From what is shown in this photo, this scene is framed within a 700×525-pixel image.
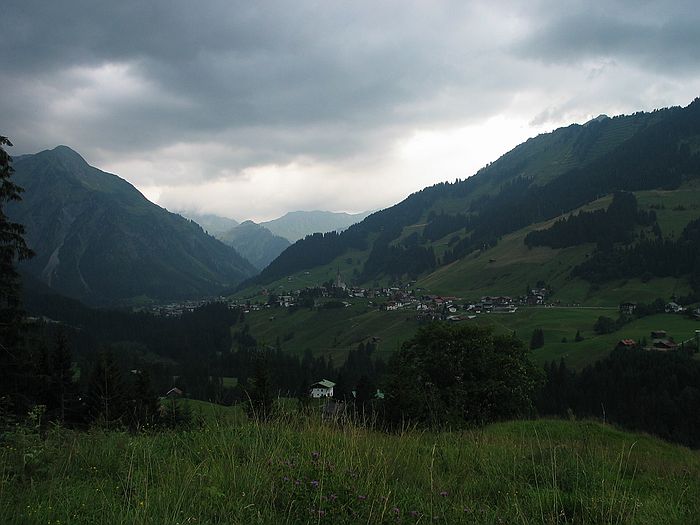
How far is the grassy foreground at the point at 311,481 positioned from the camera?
182 inches

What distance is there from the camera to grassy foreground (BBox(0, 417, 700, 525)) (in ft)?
15.2

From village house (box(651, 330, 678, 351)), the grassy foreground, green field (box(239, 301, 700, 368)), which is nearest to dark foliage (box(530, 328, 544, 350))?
green field (box(239, 301, 700, 368))

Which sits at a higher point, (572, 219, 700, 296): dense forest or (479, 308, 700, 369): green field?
(572, 219, 700, 296): dense forest

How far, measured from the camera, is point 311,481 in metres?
4.93

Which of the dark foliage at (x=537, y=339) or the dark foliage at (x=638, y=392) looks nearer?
the dark foliage at (x=638, y=392)

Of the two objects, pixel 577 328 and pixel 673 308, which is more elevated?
pixel 673 308

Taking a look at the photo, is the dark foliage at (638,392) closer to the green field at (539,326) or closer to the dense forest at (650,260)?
the green field at (539,326)

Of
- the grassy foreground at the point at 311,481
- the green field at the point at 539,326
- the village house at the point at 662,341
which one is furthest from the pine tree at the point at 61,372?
the village house at the point at 662,341

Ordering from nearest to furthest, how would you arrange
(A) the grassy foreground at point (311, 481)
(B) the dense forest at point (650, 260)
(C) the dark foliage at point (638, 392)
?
(A) the grassy foreground at point (311, 481) → (C) the dark foliage at point (638, 392) → (B) the dense forest at point (650, 260)

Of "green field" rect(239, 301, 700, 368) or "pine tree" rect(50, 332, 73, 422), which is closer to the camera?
"pine tree" rect(50, 332, 73, 422)

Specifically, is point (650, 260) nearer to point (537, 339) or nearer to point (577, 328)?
point (577, 328)

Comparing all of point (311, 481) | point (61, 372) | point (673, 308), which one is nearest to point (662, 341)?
point (673, 308)

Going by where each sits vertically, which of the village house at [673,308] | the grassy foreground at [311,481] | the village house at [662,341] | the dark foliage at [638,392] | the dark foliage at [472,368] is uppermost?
the grassy foreground at [311,481]

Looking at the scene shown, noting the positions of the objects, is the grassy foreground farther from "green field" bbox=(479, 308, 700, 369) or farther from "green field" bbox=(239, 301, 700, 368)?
"green field" bbox=(479, 308, 700, 369)
